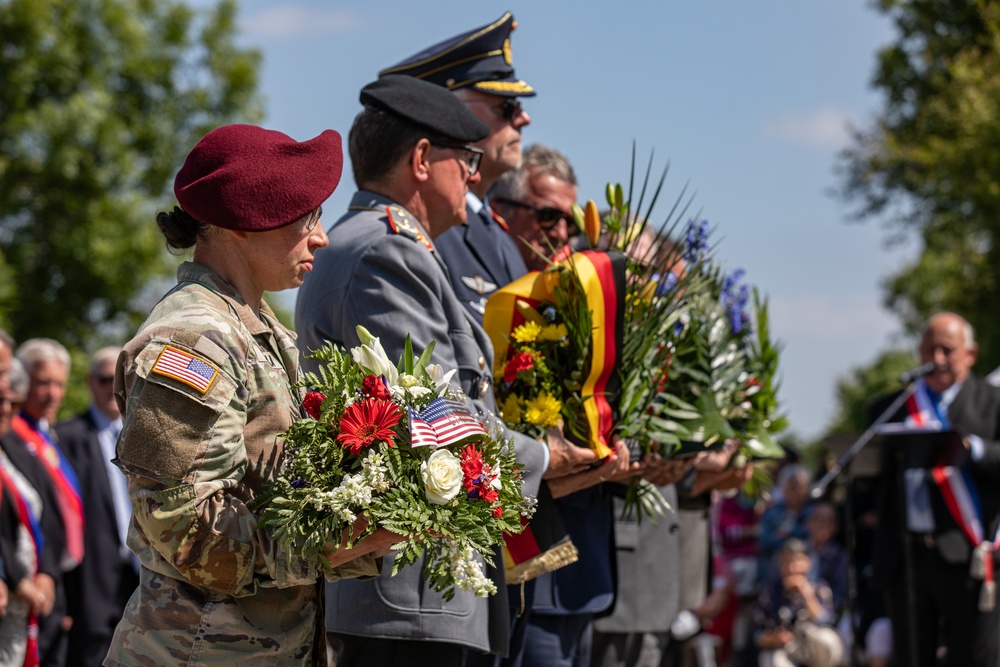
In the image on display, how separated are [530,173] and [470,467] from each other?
9.56ft

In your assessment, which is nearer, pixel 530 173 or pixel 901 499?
pixel 530 173

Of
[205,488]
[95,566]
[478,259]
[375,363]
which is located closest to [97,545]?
[95,566]

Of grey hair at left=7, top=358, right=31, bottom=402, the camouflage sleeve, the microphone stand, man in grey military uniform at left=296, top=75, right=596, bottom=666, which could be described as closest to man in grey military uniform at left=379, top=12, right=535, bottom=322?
man in grey military uniform at left=296, top=75, right=596, bottom=666

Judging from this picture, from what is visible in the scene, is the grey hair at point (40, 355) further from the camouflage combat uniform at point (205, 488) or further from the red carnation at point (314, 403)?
the red carnation at point (314, 403)

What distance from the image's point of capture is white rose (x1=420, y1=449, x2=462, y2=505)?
252 cm

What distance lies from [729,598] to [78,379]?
38.1 ft

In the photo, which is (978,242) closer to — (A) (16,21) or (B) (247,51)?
(B) (247,51)

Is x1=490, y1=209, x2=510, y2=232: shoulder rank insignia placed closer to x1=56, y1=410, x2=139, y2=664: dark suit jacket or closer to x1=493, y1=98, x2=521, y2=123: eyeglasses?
x1=493, y1=98, x2=521, y2=123: eyeglasses

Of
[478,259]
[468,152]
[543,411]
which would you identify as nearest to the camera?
[468,152]

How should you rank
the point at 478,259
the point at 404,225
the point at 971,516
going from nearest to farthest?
the point at 404,225
the point at 478,259
the point at 971,516

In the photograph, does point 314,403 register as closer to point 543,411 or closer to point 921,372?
point 543,411

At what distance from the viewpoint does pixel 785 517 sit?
34.6ft

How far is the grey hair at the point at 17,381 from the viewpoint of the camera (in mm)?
6117

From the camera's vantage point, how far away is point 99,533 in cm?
707
